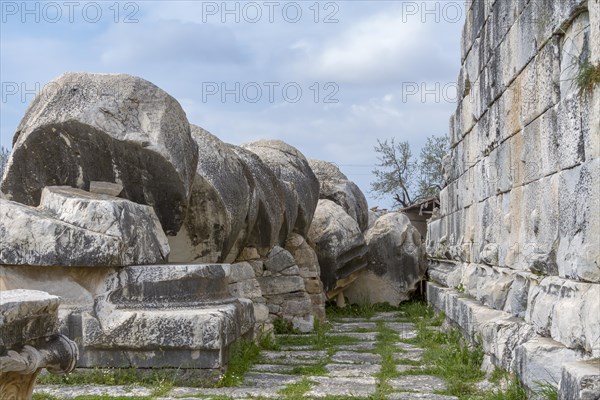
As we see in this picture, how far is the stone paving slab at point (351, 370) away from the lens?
7020 mm

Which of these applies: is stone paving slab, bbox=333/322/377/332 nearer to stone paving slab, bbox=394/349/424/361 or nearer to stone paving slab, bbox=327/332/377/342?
stone paving slab, bbox=327/332/377/342

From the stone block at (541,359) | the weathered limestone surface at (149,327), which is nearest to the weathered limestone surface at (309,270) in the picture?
the weathered limestone surface at (149,327)

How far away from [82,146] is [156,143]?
606 mm

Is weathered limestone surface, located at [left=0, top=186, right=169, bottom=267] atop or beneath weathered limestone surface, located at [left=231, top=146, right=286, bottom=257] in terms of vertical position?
beneath

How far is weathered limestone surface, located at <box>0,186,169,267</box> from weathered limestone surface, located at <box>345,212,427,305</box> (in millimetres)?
8349

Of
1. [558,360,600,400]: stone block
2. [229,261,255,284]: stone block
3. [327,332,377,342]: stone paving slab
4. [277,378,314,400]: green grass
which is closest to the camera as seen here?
[558,360,600,400]: stone block

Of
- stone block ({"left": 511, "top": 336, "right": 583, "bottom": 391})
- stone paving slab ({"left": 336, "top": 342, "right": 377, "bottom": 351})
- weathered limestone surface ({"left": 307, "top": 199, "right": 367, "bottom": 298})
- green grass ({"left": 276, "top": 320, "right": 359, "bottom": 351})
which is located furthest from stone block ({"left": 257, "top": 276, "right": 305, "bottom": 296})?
stone block ({"left": 511, "top": 336, "right": 583, "bottom": 391})

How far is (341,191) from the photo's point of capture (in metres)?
16.3

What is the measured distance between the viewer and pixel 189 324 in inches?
243

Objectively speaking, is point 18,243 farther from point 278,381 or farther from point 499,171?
point 499,171

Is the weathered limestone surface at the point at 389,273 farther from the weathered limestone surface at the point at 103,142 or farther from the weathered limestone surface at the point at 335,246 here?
the weathered limestone surface at the point at 103,142

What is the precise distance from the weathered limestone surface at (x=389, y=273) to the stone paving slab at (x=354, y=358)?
588 centimetres

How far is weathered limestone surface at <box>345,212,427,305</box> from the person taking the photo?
47.2 feet

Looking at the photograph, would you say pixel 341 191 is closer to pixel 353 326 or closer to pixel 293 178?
pixel 293 178
